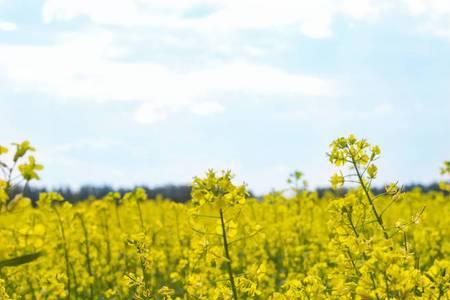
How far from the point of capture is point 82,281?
8.55 meters

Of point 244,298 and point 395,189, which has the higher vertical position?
point 395,189

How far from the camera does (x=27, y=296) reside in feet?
25.2

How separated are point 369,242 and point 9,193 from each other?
1.64 meters

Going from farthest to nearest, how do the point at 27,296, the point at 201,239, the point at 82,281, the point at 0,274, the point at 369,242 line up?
1. the point at 82,281
2. the point at 27,296
3. the point at 0,274
4. the point at 201,239
5. the point at 369,242

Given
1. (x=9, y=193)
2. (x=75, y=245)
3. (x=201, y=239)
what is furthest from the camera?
(x=75, y=245)

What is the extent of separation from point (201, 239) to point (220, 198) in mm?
365

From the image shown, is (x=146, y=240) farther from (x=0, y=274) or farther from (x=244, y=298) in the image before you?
(x=244, y=298)

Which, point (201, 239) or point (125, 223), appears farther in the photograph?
point (125, 223)

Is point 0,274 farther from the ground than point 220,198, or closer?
closer

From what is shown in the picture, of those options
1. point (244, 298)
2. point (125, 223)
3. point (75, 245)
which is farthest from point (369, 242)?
point (125, 223)

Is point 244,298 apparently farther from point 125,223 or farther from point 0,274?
point 125,223

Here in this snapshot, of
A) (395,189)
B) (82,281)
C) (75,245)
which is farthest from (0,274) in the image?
(75,245)

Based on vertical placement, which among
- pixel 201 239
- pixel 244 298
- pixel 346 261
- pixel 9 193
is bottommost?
pixel 244 298

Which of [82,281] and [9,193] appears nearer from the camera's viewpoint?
[9,193]
